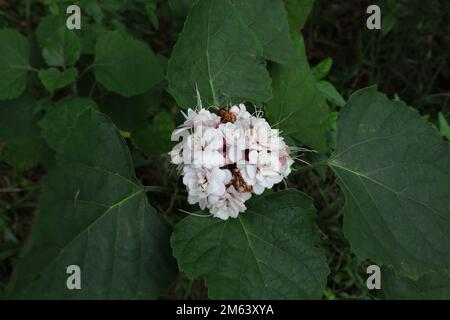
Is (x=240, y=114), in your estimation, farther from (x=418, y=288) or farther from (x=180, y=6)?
(x=418, y=288)

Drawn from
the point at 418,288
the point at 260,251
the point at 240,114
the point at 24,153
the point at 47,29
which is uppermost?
the point at 47,29

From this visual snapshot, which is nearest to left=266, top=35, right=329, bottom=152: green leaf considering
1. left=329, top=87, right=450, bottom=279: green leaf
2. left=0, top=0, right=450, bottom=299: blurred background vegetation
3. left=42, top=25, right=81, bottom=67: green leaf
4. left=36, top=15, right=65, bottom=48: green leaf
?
left=329, top=87, right=450, bottom=279: green leaf

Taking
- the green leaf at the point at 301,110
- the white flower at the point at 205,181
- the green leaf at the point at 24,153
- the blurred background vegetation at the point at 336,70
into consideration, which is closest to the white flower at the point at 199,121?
the white flower at the point at 205,181

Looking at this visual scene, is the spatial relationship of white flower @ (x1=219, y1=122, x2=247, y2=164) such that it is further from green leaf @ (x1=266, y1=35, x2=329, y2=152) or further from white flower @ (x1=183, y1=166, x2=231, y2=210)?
green leaf @ (x1=266, y1=35, x2=329, y2=152)

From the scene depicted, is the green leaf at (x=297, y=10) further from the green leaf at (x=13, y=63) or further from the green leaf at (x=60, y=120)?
the green leaf at (x=13, y=63)

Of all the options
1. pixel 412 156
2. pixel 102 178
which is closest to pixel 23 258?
pixel 102 178

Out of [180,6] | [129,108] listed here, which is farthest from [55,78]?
[180,6]
